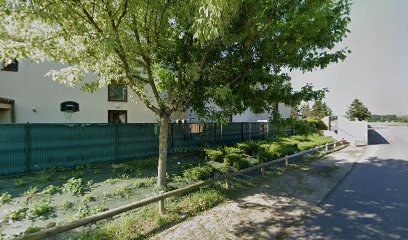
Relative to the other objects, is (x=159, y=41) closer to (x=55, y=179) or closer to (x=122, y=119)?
(x=55, y=179)

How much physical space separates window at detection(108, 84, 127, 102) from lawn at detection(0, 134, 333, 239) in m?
7.31

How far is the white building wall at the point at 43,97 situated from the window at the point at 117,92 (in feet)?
1.12

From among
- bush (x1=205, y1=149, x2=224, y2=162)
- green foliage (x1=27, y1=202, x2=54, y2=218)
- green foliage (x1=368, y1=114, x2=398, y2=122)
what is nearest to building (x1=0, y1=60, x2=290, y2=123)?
bush (x1=205, y1=149, x2=224, y2=162)

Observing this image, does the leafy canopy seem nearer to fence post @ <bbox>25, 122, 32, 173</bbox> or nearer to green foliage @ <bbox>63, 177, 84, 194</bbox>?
fence post @ <bbox>25, 122, 32, 173</bbox>

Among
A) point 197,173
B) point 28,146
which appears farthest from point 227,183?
point 28,146

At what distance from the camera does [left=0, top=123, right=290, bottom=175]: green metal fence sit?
709 cm

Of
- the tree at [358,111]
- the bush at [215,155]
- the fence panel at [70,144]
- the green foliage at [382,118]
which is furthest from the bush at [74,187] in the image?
the green foliage at [382,118]

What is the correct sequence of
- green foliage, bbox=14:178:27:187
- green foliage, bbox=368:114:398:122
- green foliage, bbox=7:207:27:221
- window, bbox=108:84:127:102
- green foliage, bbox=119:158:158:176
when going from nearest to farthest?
1. green foliage, bbox=7:207:27:221
2. green foliage, bbox=14:178:27:187
3. green foliage, bbox=119:158:158:176
4. window, bbox=108:84:127:102
5. green foliage, bbox=368:114:398:122

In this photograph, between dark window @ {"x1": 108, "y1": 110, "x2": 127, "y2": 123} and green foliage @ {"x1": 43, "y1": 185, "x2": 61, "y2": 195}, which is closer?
green foliage @ {"x1": 43, "y1": 185, "x2": 61, "y2": 195}

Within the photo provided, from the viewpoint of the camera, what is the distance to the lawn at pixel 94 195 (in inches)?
180

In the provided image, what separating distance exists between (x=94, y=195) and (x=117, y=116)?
9.85 m

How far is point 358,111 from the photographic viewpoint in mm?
58094

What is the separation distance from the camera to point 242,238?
14.0ft

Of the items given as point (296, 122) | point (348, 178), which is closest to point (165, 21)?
point (296, 122)
